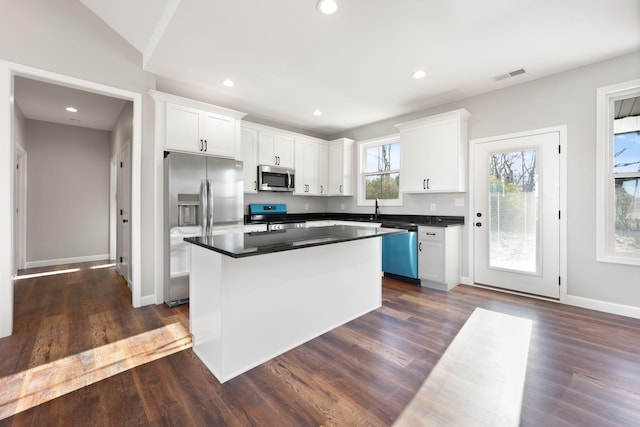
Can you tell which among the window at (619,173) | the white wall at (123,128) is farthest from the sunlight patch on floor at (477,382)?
the white wall at (123,128)

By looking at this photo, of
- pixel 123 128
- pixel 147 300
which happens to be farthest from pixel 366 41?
pixel 123 128

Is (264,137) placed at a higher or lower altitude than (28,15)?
lower

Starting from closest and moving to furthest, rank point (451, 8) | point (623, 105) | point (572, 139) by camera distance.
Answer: point (451, 8), point (623, 105), point (572, 139)

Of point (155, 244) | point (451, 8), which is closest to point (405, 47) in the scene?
point (451, 8)

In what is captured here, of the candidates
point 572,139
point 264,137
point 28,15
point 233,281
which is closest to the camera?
point 233,281

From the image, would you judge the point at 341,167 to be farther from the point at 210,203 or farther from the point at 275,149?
the point at 210,203

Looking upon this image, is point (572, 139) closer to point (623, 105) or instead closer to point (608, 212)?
point (623, 105)

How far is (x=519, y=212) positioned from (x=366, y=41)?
280cm

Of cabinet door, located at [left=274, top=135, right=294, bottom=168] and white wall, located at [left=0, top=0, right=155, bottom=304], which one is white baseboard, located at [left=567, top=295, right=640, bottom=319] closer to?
cabinet door, located at [left=274, top=135, right=294, bottom=168]

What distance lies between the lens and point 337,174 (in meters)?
5.60

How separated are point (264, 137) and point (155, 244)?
2.40 m

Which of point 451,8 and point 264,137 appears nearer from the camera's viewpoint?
point 451,8

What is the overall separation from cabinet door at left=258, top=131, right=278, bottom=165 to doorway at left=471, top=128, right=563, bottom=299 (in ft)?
10.3

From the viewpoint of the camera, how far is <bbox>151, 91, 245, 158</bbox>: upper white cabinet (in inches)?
133
